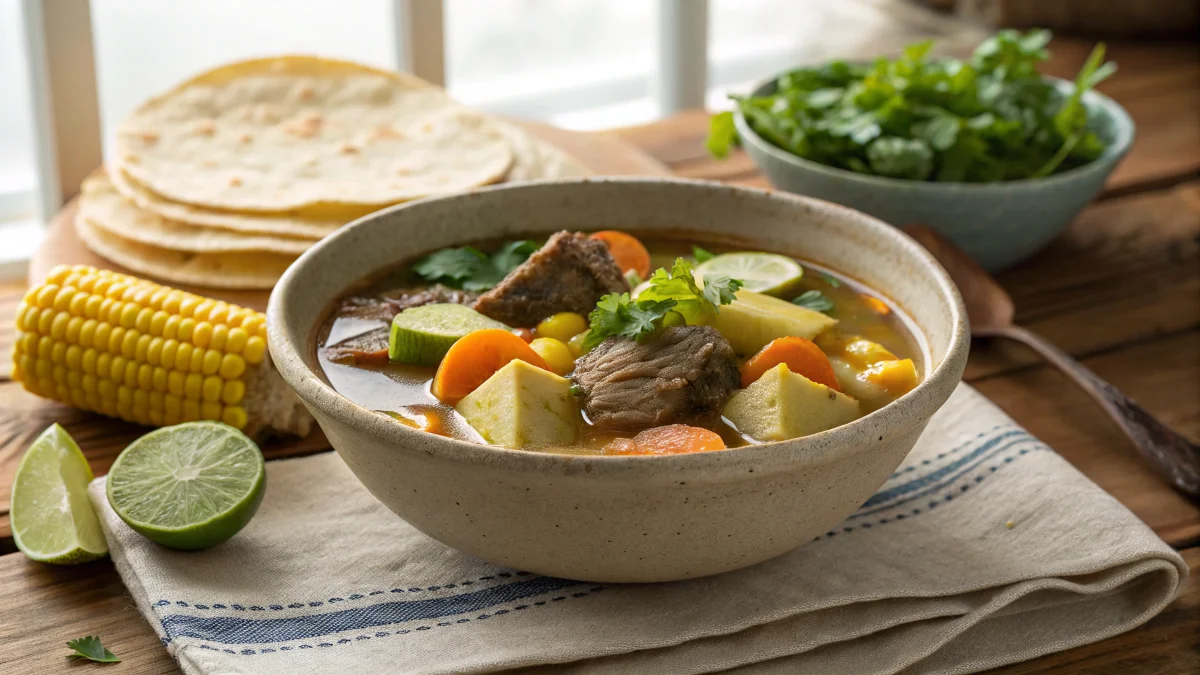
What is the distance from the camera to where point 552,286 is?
2371mm

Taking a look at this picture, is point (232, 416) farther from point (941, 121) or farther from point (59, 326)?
point (941, 121)

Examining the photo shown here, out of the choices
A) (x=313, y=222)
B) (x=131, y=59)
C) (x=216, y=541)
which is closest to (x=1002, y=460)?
(x=216, y=541)

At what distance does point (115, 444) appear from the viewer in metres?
2.55

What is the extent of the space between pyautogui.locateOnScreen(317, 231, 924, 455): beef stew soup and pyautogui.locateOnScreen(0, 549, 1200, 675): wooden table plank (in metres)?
0.53

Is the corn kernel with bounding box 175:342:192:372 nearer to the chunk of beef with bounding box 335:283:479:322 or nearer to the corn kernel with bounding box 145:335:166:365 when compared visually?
the corn kernel with bounding box 145:335:166:365

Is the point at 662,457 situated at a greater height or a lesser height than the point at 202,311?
greater

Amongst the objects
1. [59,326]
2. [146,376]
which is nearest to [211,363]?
[146,376]

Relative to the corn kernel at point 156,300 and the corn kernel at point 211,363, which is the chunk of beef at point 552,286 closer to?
the corn kernel at point 211,363

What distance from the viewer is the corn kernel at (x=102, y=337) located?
2498 millimetres

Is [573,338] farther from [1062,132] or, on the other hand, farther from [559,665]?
[1062,132]

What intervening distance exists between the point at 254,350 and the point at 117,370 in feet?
0.97

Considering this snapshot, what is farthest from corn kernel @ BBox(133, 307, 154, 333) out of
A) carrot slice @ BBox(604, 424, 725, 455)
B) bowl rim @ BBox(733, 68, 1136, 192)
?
bowl rim @ BBox(733, 68, 1136, 192)

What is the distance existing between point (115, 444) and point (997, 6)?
4395 mm

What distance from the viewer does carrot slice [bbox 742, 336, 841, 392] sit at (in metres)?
2.16
